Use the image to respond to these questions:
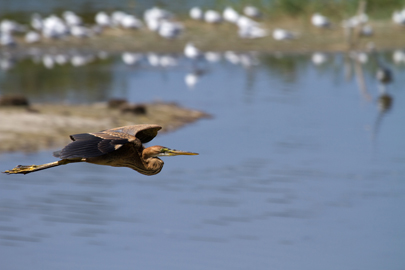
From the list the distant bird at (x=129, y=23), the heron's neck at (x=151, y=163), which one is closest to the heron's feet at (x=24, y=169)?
the heron's neck at (x=151, y=163)

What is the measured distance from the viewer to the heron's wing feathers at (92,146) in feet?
17.3

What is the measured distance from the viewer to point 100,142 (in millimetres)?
5398

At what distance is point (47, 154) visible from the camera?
527 inches

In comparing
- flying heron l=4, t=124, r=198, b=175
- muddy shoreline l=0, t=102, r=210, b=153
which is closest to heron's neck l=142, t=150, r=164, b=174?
flying heron l=4, t=124, r=198, b=175

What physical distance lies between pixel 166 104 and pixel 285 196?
8.39 metres

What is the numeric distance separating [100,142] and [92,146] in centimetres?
7

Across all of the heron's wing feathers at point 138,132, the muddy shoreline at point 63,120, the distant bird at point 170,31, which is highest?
the distant bird at point 170,31

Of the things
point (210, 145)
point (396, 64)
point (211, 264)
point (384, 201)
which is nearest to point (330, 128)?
point (210, 145)

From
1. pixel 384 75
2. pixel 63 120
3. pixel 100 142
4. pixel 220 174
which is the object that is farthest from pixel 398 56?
pixel 100 142

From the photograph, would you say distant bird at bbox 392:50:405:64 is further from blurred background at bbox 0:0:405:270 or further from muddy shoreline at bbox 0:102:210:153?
muddy shoreline at bbox 0:102:210:153

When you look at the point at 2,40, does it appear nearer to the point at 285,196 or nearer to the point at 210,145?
the point at 210,145

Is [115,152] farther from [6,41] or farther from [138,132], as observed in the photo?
[6,41]

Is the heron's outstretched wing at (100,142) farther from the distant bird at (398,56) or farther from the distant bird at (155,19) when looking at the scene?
the distant bird at (155,19)

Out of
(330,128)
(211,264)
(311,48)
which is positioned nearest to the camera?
(211,264)
